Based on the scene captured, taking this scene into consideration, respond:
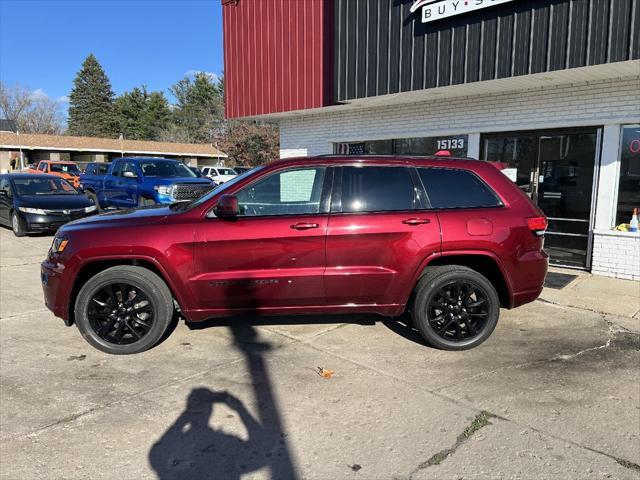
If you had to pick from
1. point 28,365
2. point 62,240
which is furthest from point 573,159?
point 28,365

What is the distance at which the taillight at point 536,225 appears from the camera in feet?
15.2

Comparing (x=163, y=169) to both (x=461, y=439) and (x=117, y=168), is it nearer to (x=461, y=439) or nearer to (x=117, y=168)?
(x=117, y=168)

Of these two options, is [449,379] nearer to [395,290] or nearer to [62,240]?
[395,290]

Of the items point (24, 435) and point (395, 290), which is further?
point (395, 290)

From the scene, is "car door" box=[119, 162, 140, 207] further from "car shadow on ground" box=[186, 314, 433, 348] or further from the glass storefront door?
the glass storefront door

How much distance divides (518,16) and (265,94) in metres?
5.92

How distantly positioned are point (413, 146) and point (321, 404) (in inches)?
290

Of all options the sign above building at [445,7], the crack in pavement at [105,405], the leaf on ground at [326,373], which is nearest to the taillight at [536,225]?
the leaf on ground at [326,373]

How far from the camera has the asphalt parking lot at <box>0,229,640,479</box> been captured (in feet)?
9.54

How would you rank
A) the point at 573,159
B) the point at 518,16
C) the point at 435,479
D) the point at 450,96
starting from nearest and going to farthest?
the point at 435,479
the point at 518,16
the point at 573,159
the point at 450,96

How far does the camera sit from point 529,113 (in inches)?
319

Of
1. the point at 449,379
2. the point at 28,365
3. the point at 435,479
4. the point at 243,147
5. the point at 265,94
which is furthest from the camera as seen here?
the point at 243,147

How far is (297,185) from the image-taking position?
460 cm

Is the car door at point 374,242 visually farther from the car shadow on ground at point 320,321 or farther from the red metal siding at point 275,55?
the red metal siding at point 275,55
